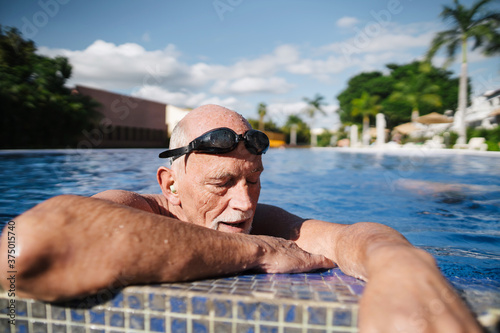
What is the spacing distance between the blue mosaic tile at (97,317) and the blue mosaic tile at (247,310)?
1.64ft

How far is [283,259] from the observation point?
1535mm

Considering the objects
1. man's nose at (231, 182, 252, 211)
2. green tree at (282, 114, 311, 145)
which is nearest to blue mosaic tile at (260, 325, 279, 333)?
man's nose at (231, 182, 252, 211)

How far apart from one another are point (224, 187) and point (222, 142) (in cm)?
25

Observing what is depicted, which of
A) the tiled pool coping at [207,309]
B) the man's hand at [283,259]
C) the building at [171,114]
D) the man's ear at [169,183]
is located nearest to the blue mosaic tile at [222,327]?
the tiled pool coping at [207,309]

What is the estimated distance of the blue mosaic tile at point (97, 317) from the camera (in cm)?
116

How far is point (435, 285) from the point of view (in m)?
0.90

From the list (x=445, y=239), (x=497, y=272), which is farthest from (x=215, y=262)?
(x=445, y=239)

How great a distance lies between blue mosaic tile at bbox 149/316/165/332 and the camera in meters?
1.14

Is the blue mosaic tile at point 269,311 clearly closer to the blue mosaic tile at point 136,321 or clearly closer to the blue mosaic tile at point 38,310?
the blue mosaic tile at point 136,321

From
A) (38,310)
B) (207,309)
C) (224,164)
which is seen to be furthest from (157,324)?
(224,164)

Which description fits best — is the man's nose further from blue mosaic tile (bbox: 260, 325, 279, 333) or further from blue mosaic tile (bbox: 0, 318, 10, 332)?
blue mosaic tile (bbox: 0, 318, 10, 332)

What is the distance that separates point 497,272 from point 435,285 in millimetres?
A: 1957

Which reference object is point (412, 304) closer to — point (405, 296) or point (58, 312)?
point (405, 296)

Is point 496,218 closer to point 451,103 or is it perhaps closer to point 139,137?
point 139,137
